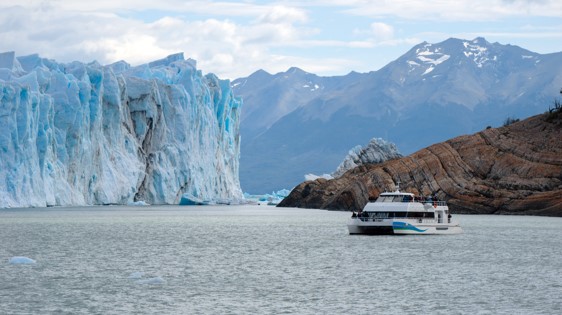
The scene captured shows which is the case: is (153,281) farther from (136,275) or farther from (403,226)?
(403,226)

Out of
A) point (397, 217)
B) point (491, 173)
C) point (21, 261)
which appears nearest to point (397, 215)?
point (397, 217)

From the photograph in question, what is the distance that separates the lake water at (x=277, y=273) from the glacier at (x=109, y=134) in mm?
26771

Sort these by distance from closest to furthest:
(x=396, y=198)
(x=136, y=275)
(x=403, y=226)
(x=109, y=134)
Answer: (x=136, y=275) → (x=396, y=198) → (x=403, y=226) → (x=109, y=134)

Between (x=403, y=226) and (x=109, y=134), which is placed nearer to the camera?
(x=403, y=226)

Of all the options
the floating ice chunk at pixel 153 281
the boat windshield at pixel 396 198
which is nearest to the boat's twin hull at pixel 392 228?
the boat windshield at pixel 396 198

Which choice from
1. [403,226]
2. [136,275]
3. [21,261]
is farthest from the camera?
[403,226]

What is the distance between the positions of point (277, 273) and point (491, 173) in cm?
6283

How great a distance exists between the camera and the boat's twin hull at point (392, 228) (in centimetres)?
6234

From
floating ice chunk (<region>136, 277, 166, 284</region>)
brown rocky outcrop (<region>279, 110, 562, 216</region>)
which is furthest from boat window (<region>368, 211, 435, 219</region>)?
brown rocky outcrop (<region>279, 110, 562, 216</region>)

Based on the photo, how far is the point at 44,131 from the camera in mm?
96875

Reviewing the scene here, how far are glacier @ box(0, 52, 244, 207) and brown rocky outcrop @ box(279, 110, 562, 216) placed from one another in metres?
24.3

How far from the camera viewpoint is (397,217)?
62688 mm

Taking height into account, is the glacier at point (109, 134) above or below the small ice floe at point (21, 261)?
above

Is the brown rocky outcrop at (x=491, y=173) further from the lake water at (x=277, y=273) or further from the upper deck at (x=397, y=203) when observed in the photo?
the upper deck at (x=397, y=203)
